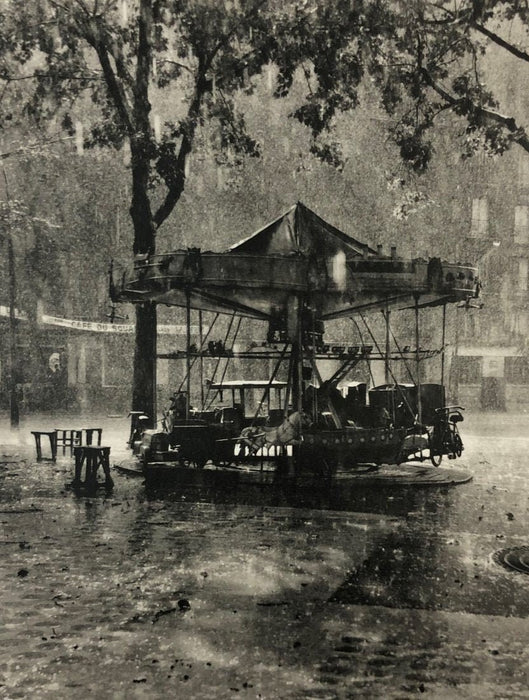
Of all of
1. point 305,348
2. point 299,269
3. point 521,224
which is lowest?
point 305,348

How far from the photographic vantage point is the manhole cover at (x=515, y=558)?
299 inches

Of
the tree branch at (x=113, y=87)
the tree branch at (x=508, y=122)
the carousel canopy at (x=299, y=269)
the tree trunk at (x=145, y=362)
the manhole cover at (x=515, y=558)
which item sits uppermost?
the tree branch at (x=113, y=87)

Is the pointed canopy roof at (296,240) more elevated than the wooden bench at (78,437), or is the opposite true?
the pointed canopy roof at (296,240)

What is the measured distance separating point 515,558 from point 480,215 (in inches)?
1457

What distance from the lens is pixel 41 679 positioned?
4.72m

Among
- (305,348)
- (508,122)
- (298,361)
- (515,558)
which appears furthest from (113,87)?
(515,558)

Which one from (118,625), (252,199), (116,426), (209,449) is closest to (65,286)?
(252,199)

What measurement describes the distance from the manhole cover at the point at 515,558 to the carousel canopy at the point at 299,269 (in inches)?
214

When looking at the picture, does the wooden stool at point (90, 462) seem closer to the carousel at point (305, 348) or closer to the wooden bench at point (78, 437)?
the carousel at point (305, 348)

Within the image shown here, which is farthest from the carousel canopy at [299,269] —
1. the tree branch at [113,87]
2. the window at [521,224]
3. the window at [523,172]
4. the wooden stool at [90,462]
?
the window at [523,172]

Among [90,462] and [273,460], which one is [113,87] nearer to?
[90,462]

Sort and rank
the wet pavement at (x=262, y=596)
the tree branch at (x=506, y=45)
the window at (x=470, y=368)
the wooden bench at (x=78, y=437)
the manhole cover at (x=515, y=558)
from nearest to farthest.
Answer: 1. the wet pavement at (x=262, y=596)
2. the manhole cover at (x=515, y=558)
3. the tree branch at (x=506, y=45)
4. the wooden bench at (x=78, y=437)
5. the window at (x=470, y=368)

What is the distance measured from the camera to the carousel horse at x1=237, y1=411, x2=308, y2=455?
12.2m

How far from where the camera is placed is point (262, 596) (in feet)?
21.4
